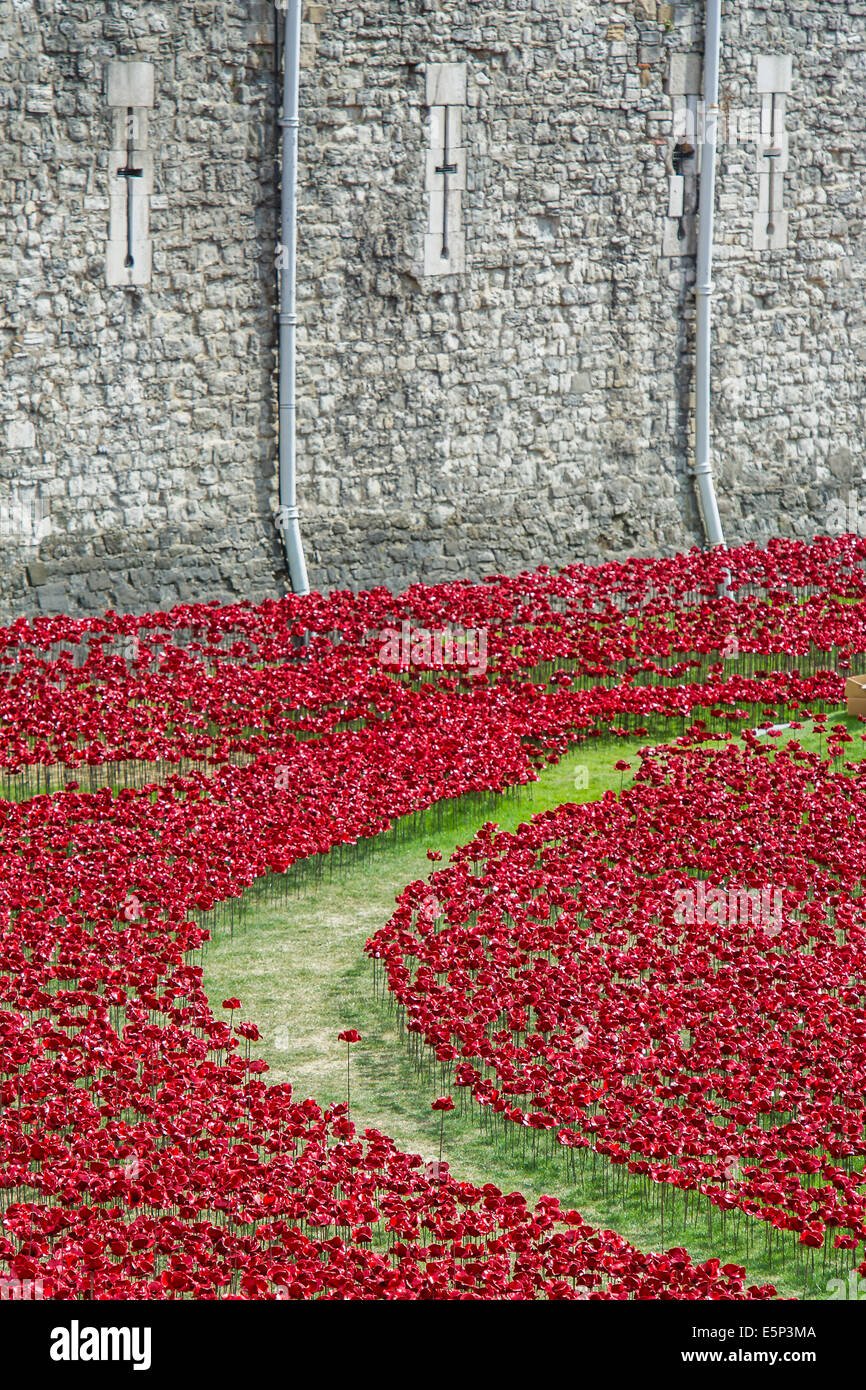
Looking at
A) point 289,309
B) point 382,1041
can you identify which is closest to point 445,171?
point 289,309

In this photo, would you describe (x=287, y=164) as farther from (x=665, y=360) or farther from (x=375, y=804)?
(x=375, y=804)

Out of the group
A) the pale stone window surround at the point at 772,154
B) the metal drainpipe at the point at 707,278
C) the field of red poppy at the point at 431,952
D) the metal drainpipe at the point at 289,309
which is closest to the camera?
the field of red poppy at the point at 431,952

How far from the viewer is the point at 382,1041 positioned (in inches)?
308

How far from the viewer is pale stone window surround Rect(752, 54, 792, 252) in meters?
16.2

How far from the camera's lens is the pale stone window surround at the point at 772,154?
16.2m

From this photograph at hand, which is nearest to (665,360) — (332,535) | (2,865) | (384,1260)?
(332,535)

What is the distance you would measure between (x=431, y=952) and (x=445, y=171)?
833 cm

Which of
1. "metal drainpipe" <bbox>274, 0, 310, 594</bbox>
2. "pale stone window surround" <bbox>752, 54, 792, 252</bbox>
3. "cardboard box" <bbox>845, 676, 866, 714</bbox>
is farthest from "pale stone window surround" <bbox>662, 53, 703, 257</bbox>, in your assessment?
"cardboard box" <bbox>845, 676, 866, 714</bbox>

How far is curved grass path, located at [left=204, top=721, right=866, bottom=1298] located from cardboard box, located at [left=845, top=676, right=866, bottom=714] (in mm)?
2440

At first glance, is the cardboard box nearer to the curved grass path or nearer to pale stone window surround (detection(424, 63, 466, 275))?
the curved grass path

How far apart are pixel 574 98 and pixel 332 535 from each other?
15.0ft

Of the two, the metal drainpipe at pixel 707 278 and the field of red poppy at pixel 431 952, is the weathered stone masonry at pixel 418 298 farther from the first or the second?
the field of red poppy at pixel 431 952

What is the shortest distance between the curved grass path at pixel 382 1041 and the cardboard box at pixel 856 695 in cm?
244

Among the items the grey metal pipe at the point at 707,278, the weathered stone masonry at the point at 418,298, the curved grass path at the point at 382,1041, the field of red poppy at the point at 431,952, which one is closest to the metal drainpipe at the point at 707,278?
the grey metal pipe at the point at 707,278
